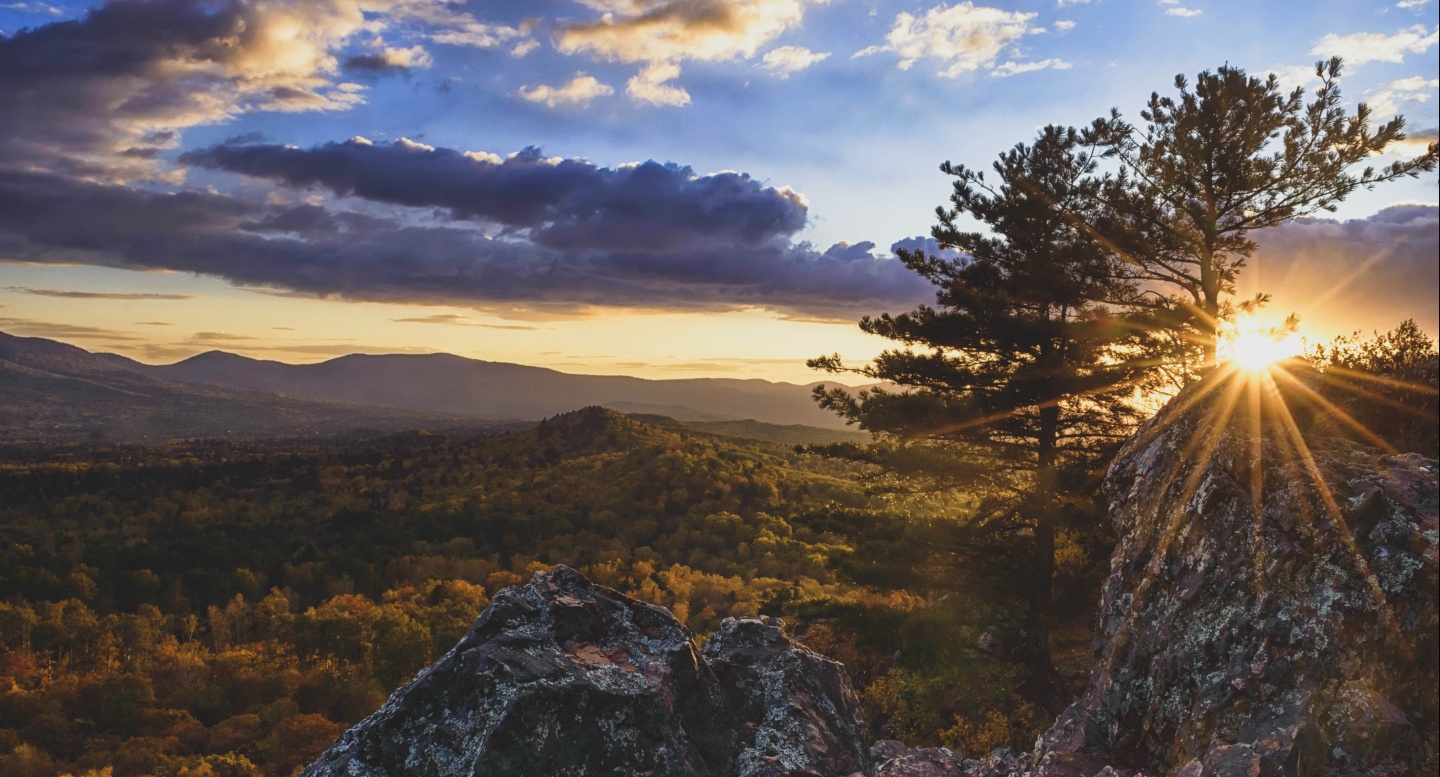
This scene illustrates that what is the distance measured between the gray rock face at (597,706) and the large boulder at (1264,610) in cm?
223

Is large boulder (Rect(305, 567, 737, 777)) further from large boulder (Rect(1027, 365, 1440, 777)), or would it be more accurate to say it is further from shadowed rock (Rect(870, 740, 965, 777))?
large boulder (Rect(1027, 365, 1440, 777))

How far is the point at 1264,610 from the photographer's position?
5.89m

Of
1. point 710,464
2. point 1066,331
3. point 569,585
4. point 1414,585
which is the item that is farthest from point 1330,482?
point 710,464

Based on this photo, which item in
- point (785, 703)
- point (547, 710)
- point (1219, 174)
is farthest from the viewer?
point (1219, 174)

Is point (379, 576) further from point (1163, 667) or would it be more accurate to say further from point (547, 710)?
point (1163, 667)

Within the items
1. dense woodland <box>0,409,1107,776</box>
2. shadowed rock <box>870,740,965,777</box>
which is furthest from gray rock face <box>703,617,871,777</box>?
dense woodland <box>0,409,1107,776</box>

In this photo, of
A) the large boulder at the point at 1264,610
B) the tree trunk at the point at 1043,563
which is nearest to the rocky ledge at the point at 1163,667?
the large boulder at the point at 1264,610

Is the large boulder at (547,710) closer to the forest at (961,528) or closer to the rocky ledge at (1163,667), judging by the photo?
the rocky ledge at (1163,667)

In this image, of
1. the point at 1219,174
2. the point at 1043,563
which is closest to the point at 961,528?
the point at 1043,563

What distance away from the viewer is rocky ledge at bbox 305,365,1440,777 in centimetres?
525

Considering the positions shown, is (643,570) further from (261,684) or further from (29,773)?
(29,773)

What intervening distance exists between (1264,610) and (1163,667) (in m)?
0.94

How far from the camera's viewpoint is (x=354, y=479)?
472 ft

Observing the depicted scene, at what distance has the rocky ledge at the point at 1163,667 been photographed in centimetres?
525
